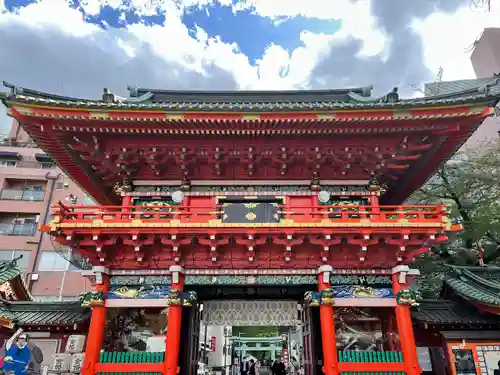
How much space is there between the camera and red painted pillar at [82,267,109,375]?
8477mm

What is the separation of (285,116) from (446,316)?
23.7ft

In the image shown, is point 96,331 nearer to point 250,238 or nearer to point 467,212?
point 250,238

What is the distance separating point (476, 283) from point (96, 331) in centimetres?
1060

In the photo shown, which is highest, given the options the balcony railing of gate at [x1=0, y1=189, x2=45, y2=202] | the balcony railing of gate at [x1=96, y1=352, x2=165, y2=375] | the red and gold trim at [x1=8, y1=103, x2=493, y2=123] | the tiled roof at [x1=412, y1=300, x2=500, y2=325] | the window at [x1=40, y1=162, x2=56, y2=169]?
the window at [x1=40, y1=162, x2=56, y2=169]

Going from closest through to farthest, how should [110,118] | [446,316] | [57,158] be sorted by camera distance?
[110,118], [446,316], [57,158]

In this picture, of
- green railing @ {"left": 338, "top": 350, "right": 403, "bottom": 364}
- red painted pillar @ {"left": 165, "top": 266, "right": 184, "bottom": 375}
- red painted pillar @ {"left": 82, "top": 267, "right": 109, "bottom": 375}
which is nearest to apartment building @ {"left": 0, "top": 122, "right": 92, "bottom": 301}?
red painted pillar @ {"left": 82, "top": 267, "right": 109, "bottom": 375}

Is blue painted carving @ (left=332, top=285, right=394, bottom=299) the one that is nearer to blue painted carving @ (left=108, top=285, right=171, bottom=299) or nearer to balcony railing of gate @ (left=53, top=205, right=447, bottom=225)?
balcony railing of gate @ (left=53, top=205, right=447, bottom=225)

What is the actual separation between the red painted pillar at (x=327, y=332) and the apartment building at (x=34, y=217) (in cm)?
2402

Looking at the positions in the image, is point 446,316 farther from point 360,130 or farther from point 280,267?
point 360,130

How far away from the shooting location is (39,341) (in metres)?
10.7

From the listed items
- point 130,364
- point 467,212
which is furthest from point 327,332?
point 467,212

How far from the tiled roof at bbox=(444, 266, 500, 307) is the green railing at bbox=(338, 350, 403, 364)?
9.43ft

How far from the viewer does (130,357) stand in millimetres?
8695

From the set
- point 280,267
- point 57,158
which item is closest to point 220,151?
point 280,267
